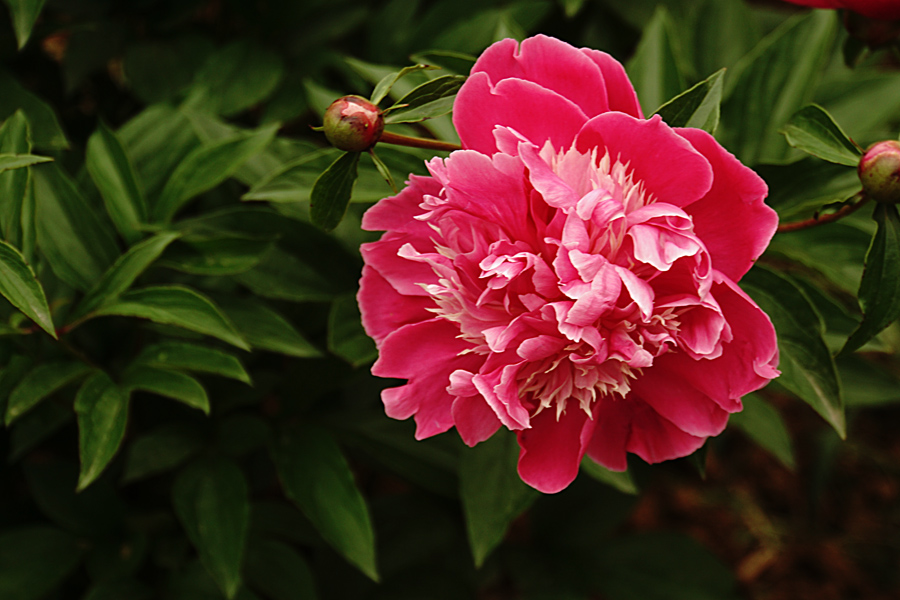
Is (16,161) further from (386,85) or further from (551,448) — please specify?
(551,448)

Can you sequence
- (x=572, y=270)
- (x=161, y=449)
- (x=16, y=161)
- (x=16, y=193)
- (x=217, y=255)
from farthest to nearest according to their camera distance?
(x=161, y=449) < (x=217, y=255) < (x=16, y=193) < (x=16, y=161) < (x=572, y=270)

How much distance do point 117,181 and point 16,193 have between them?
16 centimetres

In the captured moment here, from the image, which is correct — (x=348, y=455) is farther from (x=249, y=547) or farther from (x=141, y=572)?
(x=141, y=572)

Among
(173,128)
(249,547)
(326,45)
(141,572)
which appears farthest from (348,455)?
(326,45)

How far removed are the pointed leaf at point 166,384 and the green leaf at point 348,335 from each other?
148mm

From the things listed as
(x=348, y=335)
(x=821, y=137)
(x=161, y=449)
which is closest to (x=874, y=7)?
(x=821, y=137)

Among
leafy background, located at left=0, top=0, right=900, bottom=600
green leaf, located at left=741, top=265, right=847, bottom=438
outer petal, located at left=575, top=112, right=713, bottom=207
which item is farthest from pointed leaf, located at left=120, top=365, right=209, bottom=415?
green leaf, located at left=741, top=265, right=847, bottom=438

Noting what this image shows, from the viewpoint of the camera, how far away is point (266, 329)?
0.88 meters

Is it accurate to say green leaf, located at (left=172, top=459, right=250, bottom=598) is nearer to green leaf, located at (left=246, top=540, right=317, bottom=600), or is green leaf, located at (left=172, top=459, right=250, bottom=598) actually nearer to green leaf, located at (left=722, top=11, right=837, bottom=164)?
green leaf, located at (left=246, top=540, right=317, bottom=600)

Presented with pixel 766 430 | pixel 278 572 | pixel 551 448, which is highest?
pixel 551 448

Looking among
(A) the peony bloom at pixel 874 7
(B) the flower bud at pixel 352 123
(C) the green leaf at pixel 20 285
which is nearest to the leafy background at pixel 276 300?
(C) the green leaf at pixel 20 285

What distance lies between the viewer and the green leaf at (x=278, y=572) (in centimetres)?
102

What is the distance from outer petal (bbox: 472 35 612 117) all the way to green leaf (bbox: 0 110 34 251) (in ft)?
1.62

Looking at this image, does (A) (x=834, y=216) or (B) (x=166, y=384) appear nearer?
(A) (x=834, y=216)
